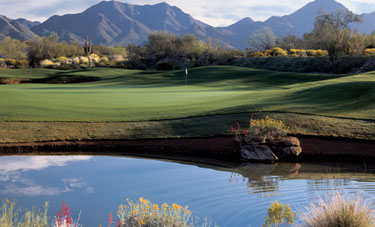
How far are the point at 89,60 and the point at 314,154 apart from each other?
58030 millimetres

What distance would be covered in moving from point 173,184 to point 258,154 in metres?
4.40

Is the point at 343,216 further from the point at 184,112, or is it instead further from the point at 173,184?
the point at 184,112

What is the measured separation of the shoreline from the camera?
46.9ft

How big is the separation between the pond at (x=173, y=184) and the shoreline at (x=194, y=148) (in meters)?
0.84

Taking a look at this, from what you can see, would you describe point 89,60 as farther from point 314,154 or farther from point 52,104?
point 314,154

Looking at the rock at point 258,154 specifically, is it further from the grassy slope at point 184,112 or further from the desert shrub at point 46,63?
the desert shrub at point 46,63

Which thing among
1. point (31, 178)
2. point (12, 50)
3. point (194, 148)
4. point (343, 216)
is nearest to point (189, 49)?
point (12, 50)

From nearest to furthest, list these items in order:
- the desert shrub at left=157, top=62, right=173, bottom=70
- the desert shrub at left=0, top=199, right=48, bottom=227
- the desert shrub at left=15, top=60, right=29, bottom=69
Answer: the desert shrub at left=0, top=199, right=48, bottom=227
the desert shrub at left=157, top=62, right=173, bottom=70
the desert shrub at left=15, top=60, right=29, bottom=69

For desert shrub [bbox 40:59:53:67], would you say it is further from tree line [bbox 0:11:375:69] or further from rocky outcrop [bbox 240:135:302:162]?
rocky outcrop [bbox 240:135:302:162]

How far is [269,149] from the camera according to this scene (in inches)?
572

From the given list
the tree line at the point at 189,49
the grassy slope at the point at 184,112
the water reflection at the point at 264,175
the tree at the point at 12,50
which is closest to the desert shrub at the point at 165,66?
the tree line at the point at 189,49

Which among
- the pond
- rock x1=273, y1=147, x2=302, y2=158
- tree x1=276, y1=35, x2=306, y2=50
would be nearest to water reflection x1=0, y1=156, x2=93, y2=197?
the pond

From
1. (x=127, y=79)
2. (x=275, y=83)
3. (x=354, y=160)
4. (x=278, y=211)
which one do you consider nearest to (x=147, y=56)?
(x=127, y=79)

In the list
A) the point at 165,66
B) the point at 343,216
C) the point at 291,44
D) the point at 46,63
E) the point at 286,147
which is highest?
the point at 291,44
